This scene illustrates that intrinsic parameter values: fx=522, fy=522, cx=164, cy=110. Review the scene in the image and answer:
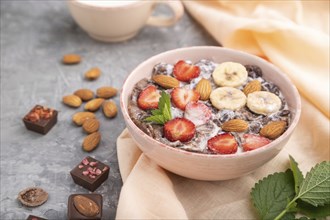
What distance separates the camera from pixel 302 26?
153 cm

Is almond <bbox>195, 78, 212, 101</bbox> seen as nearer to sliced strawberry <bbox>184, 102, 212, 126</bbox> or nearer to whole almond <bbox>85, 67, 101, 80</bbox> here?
sliced strawberry <bbox>184, 102, 212, 126</bbox>

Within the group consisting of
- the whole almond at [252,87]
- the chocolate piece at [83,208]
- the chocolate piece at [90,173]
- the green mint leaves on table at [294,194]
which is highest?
the whole almond at [252,87]

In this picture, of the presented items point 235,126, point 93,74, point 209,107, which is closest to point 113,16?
point 93,74

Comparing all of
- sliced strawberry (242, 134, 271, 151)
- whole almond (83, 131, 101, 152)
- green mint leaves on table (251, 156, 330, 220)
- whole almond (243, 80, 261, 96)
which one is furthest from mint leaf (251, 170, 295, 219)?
whole almond (83, 131, 101, 152)

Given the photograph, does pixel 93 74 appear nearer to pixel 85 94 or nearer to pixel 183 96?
pixel 85 94

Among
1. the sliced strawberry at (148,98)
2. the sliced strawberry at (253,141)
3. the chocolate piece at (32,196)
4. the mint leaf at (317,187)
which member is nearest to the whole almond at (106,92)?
the sliced strawberry at (148,98)

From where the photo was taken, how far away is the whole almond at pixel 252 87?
126cm

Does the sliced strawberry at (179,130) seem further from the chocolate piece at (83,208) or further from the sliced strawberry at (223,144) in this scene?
the chocolate piece at (83,208)

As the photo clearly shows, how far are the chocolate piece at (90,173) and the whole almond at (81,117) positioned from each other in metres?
0.17

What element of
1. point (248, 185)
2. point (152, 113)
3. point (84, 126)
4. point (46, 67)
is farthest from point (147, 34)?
point (248, 185)

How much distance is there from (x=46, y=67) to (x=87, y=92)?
7.8 inches

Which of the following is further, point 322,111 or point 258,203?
point 322,111

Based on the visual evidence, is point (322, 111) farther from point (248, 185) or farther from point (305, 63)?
point (248, 185)

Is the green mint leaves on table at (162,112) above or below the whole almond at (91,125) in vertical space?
above
